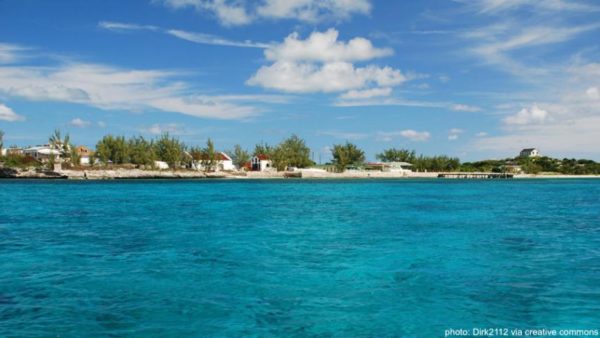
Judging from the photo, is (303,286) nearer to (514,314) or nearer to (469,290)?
(469,290)

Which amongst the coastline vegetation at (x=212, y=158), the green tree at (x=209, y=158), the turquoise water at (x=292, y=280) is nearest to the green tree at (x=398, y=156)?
the coastline vegetation at (x=212, y=158)

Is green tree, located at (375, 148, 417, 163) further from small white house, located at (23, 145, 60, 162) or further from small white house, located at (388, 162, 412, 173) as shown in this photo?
small white house, located at (23, 145, 60, 162)

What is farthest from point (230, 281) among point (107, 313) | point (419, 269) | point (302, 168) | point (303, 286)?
point (302, 168)

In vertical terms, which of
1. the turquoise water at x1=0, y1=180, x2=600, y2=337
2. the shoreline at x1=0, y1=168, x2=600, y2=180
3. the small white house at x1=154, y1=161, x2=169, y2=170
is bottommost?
the turquoise water at x1=0, y1=180, x2=600, y2=337

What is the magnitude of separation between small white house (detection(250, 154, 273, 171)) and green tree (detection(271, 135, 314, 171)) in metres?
2.72

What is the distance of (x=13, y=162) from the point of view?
127438 millimetres

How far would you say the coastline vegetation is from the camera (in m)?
134

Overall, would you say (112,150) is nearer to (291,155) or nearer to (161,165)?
(161,165)

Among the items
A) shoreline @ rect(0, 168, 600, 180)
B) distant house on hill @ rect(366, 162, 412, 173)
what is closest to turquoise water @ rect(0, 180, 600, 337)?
shoreline @ rect(0, 168, 600, 180)

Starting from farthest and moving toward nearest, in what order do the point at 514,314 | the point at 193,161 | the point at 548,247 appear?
the point at 193,161 → the point at 548,247 → the point at 514,314

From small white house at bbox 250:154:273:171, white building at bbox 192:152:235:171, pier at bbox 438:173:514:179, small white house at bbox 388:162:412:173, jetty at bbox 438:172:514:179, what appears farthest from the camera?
pier at bbox 438:173:514:179

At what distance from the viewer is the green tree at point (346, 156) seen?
16550cm

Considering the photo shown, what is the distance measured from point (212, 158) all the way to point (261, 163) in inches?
669

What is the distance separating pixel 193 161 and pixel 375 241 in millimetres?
133694
